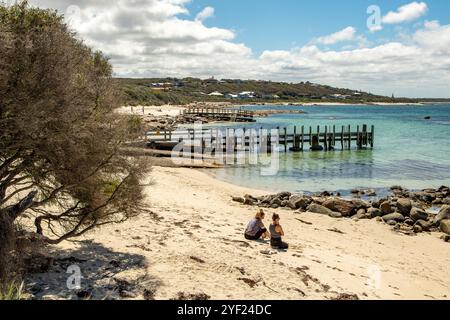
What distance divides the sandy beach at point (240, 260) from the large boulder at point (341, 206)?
1439 millimetres

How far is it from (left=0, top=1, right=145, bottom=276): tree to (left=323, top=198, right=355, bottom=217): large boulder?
10581mm

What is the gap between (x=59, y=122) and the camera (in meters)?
7.21

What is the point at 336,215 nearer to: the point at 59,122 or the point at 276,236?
the point at 276,236

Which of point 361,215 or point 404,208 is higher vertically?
point 404,208

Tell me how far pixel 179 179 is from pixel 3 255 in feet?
49.3

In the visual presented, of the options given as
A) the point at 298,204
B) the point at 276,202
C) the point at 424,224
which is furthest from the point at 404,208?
the point at 276,202

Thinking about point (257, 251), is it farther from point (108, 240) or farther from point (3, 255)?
point (3, 255)

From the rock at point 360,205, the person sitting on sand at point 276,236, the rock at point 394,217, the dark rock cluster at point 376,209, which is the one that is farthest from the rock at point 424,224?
the person sitting on sand at point 276,236

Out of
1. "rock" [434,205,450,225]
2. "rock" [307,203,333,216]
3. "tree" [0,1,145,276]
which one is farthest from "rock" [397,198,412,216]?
"tree" [0,1,145,276]

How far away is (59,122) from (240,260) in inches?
205
